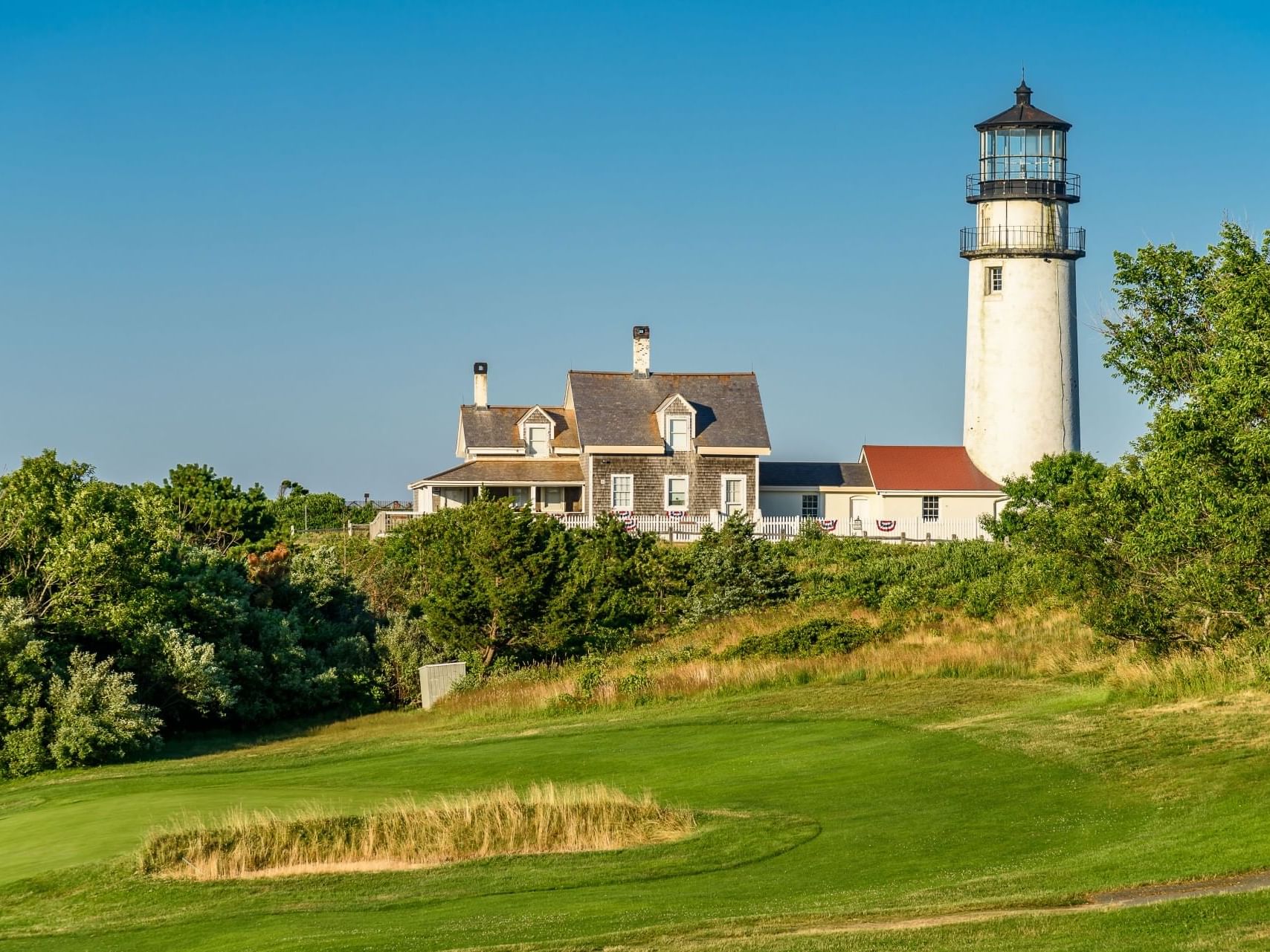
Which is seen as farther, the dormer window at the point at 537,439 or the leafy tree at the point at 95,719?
the dormer window at the point at 537,439

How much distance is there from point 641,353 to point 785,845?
4081 cm

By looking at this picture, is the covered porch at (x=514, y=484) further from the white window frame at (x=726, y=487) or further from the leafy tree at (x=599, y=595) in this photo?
the leafy tree at (x=599, y=595)

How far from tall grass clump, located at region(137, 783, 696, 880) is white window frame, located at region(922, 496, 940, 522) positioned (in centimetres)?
3694

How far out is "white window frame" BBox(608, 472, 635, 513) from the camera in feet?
171

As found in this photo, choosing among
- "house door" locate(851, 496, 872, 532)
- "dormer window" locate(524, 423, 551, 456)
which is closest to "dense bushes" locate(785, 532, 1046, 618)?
"house door" locate(851, 496, 872, 532)

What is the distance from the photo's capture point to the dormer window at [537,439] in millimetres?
54312

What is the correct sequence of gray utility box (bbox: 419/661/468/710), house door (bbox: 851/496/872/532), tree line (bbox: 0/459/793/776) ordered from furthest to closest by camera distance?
house door (bbox: 851/496/872/532)
gray utility box (bbox: 419/661/468/710)
tree line (bbox: 0/459/793/776)

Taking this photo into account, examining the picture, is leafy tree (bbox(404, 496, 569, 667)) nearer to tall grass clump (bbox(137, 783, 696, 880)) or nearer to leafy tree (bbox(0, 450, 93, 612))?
leafy tree (bbox(0, 450, 93, 612))

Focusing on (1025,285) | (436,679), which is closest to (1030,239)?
(1025,285)

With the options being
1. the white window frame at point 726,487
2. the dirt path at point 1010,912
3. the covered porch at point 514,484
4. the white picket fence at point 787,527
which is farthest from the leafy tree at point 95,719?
the white window frame at point 726,487

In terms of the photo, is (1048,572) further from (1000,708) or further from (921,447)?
(921,447)

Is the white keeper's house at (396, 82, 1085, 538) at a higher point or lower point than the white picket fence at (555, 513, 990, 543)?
higher

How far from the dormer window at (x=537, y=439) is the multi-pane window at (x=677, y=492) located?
4.58 meters

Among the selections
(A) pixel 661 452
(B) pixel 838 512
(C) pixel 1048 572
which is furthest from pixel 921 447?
(C) pixel 1048 572
